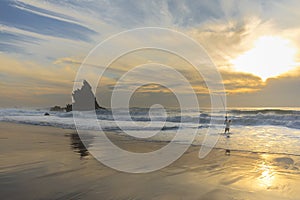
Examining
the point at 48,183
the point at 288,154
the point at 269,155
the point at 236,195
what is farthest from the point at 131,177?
the point at 288,154

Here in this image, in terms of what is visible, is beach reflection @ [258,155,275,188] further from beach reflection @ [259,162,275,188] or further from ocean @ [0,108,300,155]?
ocean @ [0,108,300,155]

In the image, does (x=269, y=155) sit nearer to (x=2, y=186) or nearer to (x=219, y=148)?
(x=219, y=148)

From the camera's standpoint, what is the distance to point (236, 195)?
4.93m

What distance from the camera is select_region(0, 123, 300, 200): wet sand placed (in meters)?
4.83

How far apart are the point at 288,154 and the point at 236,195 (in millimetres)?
6257

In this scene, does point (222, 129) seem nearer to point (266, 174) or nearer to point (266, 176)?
point (266, 174)

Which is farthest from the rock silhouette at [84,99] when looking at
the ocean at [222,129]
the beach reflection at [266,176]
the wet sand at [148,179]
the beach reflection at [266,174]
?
the beach reflection at [266,176]

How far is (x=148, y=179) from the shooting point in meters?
5.93

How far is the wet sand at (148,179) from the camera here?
15.8ft

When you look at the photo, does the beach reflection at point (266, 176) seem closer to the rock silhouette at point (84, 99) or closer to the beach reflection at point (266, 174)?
the beach reflection at point (266, 174)

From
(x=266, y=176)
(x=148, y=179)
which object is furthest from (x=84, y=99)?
(x=266, y=176)

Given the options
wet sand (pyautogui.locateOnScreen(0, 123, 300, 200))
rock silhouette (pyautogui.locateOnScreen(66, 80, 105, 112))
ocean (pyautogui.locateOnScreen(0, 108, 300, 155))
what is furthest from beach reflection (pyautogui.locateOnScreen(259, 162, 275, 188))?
rock silhouette (pyautogui.locateOnScreen(66, 80, 105, 112))

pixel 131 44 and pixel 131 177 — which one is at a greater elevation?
pixel 131 44

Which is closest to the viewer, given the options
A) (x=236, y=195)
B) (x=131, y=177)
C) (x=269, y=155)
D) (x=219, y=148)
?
(x=236, y=195)
